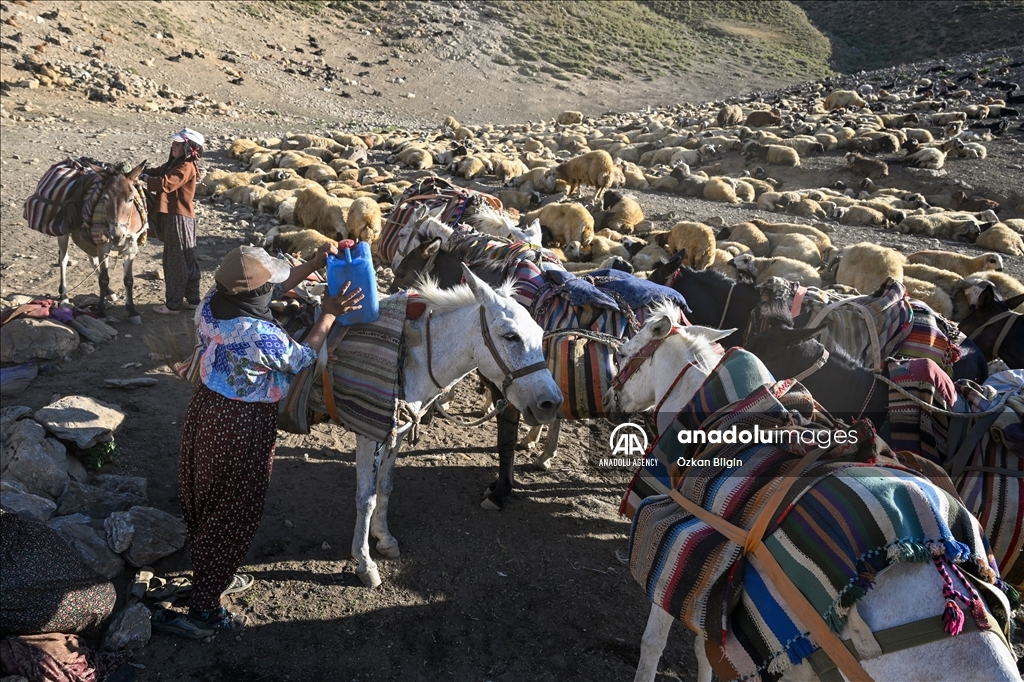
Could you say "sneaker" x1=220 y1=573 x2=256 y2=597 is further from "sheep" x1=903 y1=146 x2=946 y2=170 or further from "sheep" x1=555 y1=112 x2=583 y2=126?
"sheep" x1=555 y1=112 x2=583 y2=126

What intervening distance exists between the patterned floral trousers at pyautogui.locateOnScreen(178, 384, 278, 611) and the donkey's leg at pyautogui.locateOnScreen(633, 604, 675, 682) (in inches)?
81.5

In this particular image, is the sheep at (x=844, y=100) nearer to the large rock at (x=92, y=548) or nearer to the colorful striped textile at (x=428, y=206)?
the colorful striped textile at (x=428, y=206)

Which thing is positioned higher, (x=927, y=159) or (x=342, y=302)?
(x=927, y=159)

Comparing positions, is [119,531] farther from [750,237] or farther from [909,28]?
[909,28]

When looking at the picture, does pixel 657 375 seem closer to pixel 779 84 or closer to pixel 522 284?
pixel 522 284

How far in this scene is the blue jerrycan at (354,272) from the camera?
3.54 metres

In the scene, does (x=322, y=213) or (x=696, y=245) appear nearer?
(x=696, y=245)

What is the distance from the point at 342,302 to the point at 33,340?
4.24 metres

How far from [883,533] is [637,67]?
45936 mm

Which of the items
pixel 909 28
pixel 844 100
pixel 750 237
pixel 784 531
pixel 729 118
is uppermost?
pixel 909 28

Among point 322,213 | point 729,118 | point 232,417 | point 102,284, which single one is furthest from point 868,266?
point 729,118

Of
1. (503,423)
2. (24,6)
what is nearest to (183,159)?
(503,423)

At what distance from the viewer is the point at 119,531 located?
3.74m

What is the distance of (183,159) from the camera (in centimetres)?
719
